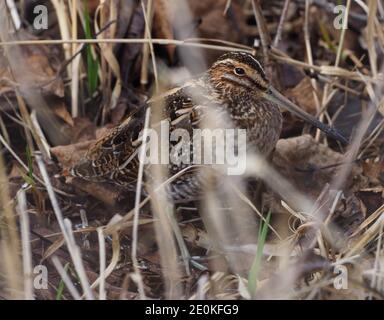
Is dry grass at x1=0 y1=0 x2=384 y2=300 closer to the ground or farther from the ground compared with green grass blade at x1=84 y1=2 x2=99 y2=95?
closer to the ground

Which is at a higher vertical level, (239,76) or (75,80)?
(75,80)

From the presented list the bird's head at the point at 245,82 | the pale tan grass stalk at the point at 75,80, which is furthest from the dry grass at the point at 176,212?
the bird's head at the point at 245,82

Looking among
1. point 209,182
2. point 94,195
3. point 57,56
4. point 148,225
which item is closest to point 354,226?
point 209,182

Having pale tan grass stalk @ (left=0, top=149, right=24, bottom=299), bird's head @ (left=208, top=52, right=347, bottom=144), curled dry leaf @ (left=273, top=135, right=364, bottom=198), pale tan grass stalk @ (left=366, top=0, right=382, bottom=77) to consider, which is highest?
pale tan grass stalk @ (left=366, top=0, right=382, bottom=77)

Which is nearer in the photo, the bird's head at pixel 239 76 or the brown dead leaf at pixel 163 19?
the bird's head at pixel 239 76

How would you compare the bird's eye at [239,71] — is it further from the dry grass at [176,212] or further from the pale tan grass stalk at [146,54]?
the pale tan grass stalk at [146,54]

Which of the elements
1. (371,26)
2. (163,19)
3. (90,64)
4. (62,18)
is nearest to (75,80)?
(90,64)

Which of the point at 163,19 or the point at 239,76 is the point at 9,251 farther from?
the point at 163,19

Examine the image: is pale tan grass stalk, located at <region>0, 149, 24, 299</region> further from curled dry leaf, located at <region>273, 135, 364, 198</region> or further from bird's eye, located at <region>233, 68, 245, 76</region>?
curled dry leaf, located at <region>273, 135, 364, 198</region>

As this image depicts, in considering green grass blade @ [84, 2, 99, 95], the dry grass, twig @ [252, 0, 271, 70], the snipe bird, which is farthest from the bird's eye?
green grass blade @ [84, 2, 99, 95]
